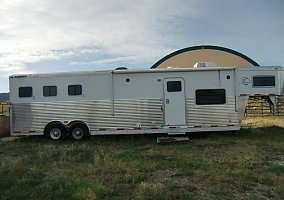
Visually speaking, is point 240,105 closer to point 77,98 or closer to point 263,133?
point 263,133

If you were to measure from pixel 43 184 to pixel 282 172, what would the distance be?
518 centimetres

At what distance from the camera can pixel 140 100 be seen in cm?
1533

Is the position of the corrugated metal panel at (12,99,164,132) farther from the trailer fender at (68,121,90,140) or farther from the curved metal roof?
the curved metal roof

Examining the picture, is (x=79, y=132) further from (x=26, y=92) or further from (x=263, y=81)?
(x=263, y=81)

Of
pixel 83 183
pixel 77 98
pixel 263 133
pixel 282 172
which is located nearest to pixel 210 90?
pixel 263 133

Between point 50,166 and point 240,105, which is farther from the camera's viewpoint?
point 240,105

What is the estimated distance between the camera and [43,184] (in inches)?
315

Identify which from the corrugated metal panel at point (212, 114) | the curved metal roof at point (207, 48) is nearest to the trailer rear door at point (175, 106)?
the corrugated metal panel at point (212, 114)

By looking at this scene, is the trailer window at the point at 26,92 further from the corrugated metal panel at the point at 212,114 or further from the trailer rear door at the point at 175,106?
the corrugated metal panel at the point at 212,114

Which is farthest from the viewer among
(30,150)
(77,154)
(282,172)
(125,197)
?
(30,150)

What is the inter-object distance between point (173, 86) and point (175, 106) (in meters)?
0.77

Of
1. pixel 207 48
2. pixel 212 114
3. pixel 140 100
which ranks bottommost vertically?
pixel 212 114

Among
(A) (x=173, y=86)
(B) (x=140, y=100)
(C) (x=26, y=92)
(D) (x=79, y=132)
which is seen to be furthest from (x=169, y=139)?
(C) (x=26, y=92)

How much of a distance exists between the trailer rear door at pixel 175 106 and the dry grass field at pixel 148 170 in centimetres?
104
